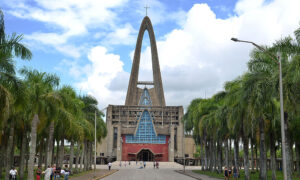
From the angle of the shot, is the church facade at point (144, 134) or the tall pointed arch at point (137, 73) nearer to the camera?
the church facade at point (144, 134)

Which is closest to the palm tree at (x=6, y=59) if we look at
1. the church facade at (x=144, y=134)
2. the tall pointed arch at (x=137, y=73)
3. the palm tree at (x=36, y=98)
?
the palm tree at (x=36, y=98)

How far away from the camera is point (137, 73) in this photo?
15375 cm

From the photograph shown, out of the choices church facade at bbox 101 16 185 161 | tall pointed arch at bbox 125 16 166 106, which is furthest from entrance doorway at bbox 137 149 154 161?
tall pointed arch at bbox 125 16 166 106

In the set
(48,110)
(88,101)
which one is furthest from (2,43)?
(88,101)

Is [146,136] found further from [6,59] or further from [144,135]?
[6,59]

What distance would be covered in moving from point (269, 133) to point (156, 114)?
88.9 meters

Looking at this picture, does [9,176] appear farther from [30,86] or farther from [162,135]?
[162,135]

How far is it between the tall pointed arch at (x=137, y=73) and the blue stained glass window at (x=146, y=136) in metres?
31.9

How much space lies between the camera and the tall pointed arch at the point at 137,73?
14775cm

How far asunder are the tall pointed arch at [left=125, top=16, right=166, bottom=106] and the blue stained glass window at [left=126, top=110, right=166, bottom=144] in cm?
3194

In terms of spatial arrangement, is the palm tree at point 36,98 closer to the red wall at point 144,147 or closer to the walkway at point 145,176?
the walkway at point 145,176

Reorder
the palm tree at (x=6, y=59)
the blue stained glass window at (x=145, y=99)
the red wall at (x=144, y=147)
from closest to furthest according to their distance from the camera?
the palm tree at (x=6, y=59)
the red wall at (x=144, y=147)
the blue stained glass window at (x=145, y=99)

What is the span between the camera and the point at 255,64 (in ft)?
86.9

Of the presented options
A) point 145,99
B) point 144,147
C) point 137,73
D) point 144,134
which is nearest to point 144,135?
point 144,134
